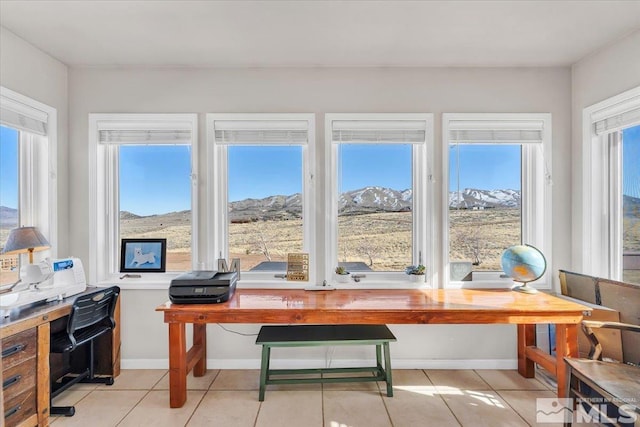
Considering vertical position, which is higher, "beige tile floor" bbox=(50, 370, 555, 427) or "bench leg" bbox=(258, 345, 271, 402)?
"bench leg" bbox=(258, 345, 271, 402)

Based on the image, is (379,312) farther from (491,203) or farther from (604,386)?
(491,203)

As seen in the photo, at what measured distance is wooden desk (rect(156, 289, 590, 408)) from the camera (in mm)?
2332

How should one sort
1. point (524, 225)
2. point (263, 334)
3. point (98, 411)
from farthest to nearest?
1. point (524, 225)
2. point (263, 334)
3. point (98, 411)

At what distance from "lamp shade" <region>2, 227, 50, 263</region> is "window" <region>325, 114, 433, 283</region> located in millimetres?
2194

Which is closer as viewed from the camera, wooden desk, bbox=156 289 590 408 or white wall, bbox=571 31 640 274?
wooden desk, bbox=156 289 590 408

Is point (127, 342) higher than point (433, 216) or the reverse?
the reverse

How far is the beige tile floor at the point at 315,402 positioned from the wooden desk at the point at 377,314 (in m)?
0.22

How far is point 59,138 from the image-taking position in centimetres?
288

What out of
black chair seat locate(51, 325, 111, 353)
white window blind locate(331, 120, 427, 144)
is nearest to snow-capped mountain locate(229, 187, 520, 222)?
white window blind locate(331, 120, 427, 144)

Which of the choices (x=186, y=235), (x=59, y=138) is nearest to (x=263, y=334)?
(x=186, y=235)

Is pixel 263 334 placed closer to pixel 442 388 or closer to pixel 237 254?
pixel 237 254

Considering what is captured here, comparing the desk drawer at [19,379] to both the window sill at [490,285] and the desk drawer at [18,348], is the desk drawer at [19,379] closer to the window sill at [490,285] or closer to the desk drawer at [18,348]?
the desk drawer at [18,348]

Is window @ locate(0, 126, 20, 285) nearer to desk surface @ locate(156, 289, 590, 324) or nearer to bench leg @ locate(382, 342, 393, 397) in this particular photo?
desk surface @ locate(156, 289, 590, 324)

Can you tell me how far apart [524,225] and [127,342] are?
3674mm
